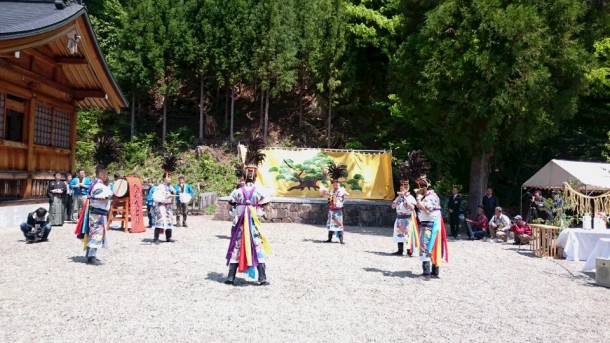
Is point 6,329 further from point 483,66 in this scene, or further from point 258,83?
point 258,83

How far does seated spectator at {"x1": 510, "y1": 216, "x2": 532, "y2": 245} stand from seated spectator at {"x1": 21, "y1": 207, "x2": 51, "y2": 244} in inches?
455

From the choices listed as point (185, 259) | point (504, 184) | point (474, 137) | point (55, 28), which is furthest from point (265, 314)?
point (504, 184)

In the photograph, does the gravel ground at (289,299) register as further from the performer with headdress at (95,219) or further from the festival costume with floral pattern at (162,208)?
the festival costume with floral pattern at (162,208)

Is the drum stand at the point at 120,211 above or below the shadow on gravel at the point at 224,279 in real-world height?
above

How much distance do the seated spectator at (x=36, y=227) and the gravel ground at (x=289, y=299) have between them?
25cm

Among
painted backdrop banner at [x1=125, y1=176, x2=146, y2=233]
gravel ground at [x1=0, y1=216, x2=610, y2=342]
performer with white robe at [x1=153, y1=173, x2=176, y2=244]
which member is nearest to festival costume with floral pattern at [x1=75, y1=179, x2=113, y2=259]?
gravel ground at [x1=0, y1=216, x2=610, y2=342]

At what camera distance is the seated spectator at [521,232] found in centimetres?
1353

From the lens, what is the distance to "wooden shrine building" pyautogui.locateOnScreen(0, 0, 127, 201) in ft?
39.5

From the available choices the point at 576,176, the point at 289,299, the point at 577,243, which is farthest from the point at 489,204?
the point at 289,299

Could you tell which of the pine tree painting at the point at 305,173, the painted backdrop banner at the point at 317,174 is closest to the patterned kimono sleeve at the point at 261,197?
the painted backdrop banner at the point at 317,174

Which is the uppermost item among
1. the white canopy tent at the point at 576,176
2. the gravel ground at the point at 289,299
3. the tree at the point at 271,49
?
the tree at the point at 271,49

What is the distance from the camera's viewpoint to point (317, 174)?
66.2ft

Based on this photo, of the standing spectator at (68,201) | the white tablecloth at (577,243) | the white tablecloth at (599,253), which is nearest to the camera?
the white tablecloth at (599,253)

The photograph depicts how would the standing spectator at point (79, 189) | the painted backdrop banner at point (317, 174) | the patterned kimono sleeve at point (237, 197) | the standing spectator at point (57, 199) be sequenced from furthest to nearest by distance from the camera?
the painted backdrop banner at point (317, 174) < the standing spectator at point (79, 189) < the standing spectator at point (57, 199) < the patterned kimono sleeve at point (237, 197)
